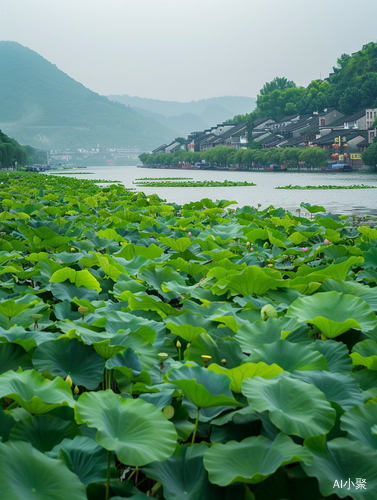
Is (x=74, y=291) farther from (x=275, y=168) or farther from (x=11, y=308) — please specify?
(x=275, y=168)

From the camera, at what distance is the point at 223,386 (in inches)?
38.5

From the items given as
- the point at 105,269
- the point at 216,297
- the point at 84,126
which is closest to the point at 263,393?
the point at 216,297

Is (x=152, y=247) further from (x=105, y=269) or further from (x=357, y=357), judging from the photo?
(x=357, y=357)

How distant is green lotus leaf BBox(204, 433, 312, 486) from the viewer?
0.79 meters

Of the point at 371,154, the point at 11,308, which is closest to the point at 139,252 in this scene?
the point at 11,308

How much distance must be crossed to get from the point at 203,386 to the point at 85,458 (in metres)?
0.25

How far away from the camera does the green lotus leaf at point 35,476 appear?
0.74 meters

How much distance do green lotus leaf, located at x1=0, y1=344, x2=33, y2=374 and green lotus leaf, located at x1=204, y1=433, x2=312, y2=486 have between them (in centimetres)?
61

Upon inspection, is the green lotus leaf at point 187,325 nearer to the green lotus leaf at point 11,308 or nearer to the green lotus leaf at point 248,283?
the green lotus leaf at point 248,283

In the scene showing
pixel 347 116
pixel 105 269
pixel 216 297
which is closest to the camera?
pixel 216 297

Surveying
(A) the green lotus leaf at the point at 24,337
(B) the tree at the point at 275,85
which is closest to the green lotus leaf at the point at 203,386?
(A) the green lotus leaf at the point at 24,337

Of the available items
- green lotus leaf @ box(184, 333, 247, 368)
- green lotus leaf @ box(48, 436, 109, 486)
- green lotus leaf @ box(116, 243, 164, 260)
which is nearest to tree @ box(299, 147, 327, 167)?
green lotus leaf @ box(116, 243, 164, 260)

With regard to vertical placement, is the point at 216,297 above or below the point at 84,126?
below

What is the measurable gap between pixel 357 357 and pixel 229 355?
0.32 meters
